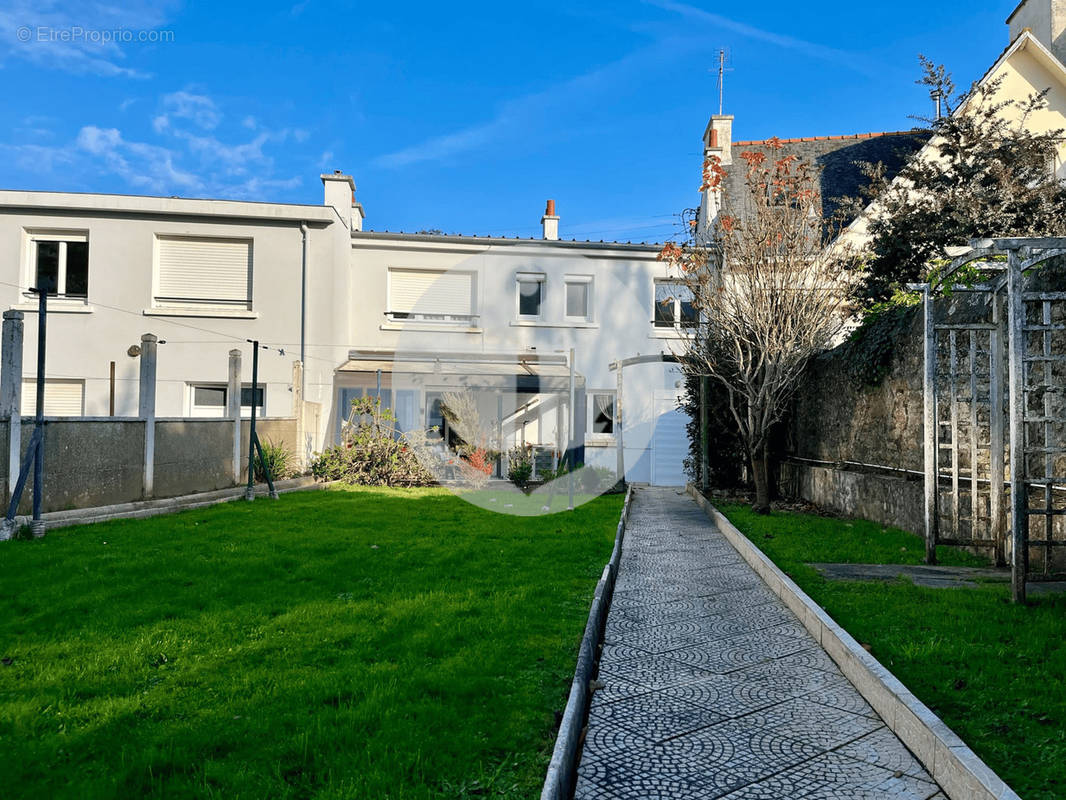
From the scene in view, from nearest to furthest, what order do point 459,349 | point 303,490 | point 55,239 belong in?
point 303,490
point 55,239
point 459,349

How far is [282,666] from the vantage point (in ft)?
12.7

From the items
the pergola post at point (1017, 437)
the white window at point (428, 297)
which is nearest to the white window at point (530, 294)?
the white window at point (428, 297)

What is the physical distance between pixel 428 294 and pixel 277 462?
6930mm

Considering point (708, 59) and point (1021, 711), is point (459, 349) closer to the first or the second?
point (708, 59)

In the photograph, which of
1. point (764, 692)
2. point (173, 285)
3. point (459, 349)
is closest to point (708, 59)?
point (459, 349)

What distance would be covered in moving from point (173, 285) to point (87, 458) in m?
9.41

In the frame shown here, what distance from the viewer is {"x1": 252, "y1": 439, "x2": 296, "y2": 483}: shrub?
13805 mm

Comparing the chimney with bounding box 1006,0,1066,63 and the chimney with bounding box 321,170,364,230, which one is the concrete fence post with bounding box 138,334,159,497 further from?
the chimney with bounding box 1006,0,1066,63

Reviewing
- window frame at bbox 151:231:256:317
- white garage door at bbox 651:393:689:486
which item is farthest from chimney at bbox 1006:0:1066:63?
window frame at bbox 151:231:256:317

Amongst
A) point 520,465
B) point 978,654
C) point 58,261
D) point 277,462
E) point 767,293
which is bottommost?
point 978,654

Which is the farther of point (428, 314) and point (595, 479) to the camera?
point (428, 314)

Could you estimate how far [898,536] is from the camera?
27.8ft

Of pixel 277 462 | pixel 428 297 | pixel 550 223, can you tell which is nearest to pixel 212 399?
pixel 277 462

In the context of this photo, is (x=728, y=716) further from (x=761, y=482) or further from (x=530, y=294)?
(x=530, y=294)
